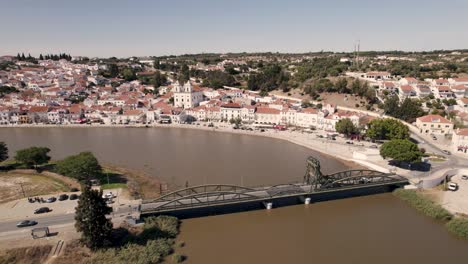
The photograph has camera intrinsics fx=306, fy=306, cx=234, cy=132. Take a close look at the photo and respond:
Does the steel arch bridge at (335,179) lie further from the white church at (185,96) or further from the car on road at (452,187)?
the white church at (185,96)

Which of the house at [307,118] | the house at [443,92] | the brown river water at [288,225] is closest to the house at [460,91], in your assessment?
the house at [443,92]

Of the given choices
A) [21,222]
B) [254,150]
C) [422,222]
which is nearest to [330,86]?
A: [254,150]

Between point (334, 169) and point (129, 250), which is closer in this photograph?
point (129, 250)

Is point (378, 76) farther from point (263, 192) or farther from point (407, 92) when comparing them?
point (263, 192)

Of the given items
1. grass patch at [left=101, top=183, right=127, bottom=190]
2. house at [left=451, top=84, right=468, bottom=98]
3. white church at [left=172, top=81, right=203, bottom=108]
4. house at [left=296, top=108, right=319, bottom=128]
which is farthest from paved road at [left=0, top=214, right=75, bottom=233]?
house at [left=451, top=84, right=468, bottom=98]

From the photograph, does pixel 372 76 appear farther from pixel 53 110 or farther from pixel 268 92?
pixel 53 110

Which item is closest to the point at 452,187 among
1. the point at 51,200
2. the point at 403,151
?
the point at 403,151

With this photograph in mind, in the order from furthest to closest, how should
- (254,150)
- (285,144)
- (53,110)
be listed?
(53,110), (285,144), (254,150)
